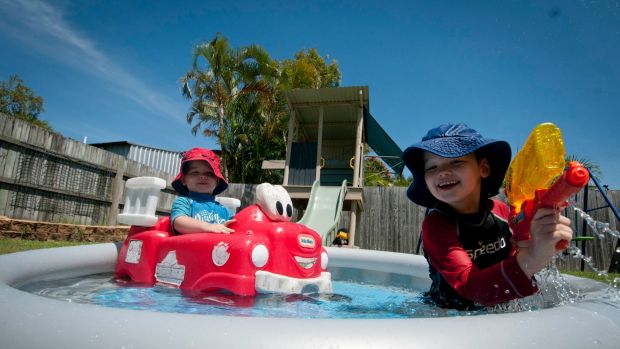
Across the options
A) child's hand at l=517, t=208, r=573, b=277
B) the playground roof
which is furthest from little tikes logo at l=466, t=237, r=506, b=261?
the playground roof

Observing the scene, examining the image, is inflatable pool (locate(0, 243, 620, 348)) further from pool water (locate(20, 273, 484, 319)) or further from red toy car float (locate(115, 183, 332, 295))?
red toy car float (locate(115, 183, 332, 295))

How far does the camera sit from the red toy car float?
95.0 inches

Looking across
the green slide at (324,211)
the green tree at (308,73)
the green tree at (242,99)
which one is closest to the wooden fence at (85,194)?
the green slide at (324,211)

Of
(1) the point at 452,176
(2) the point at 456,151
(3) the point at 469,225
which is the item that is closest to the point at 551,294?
(3) the point at 469,225

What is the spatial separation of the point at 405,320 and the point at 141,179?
2.89 meters

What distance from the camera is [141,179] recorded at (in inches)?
130

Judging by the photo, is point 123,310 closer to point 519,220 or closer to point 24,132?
point 519,220

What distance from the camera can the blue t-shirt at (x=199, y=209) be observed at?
10.2ft

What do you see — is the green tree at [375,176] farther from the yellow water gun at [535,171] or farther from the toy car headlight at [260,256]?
the yellow water gun at [535,171]

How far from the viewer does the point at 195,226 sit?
9.30ft

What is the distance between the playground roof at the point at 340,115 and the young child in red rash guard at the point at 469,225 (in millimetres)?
7831

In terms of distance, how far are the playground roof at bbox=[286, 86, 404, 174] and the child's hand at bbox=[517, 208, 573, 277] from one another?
8401 mm

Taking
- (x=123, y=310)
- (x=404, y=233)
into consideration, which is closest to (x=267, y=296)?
(x=123, y=310)

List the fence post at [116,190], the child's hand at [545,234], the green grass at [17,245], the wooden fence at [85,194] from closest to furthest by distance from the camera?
the child's hand at [545,234] < the green grass at [17,245] < the wooden fence at [85,194] < the fence post at [116,190]
